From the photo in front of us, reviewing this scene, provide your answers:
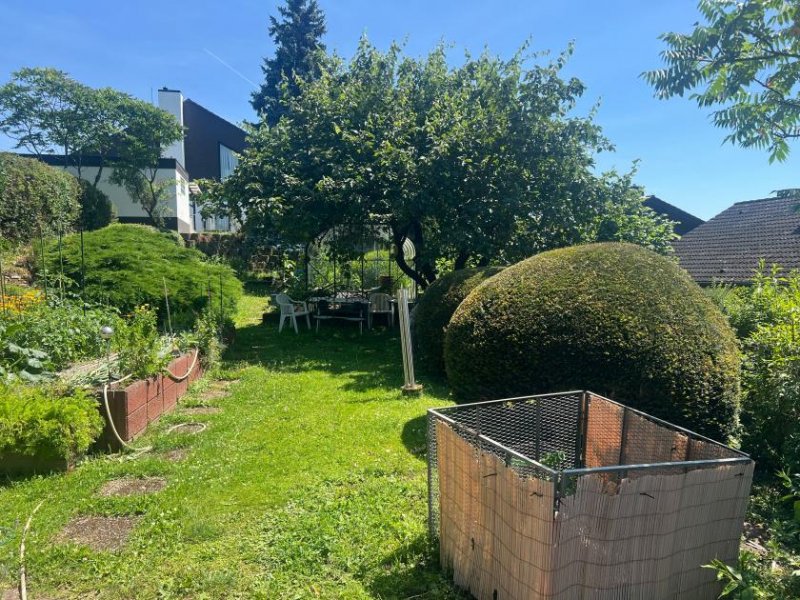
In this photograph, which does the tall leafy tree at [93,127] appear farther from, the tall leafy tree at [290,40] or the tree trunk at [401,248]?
the tree trunk at [401,248]

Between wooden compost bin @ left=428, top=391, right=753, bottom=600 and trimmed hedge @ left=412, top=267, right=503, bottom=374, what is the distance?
15.5 feet

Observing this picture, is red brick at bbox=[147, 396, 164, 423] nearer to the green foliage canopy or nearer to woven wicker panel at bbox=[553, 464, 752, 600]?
woven wicker panel at bbox=[553, 464, 752, 600]

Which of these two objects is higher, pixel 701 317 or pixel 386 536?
pixel 701 317

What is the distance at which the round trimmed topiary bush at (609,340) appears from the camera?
3912 mm

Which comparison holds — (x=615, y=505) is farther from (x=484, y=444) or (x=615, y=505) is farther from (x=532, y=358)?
(x=532, y=358)

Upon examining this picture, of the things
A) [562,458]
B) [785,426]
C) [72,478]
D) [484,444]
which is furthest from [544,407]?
[72,478]

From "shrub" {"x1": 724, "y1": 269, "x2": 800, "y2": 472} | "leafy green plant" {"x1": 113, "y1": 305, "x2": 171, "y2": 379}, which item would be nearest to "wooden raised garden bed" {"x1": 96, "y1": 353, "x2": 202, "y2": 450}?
"leafy green plant" {"x1": 113, "y1": 305, "x2": 171, "y2": 379}

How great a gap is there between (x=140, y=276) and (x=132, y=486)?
4.91 meters

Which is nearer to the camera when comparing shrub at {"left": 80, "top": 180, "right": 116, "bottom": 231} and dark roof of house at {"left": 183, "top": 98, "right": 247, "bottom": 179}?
shrub at {"left": 80, "top": 180, "right": 116, "bottom": 231}

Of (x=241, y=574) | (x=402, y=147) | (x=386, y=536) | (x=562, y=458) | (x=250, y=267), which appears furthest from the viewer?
(x=250, y=267)

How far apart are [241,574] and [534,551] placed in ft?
5.20

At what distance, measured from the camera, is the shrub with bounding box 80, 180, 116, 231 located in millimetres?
18562

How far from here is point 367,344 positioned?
10.3m

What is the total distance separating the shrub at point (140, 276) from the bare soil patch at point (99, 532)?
15.6 feet
